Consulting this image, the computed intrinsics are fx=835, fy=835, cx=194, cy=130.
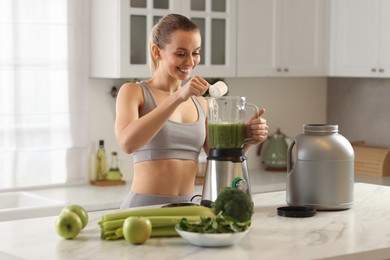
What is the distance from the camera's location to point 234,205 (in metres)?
2.49

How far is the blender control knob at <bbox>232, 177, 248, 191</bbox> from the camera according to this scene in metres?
2.91

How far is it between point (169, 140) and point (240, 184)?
1.41 feet

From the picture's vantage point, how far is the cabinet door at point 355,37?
5.20 metres

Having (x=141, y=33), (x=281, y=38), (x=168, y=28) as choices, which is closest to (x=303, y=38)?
(x=281, y=38)

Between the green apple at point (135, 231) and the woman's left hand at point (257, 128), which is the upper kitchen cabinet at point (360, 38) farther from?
the green apple at point (135, 231)

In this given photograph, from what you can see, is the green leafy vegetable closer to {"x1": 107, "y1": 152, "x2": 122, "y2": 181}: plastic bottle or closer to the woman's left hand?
the woman's left hand

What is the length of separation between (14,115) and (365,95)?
7.98 ft

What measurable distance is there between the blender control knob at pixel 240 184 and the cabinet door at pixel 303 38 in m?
2.47

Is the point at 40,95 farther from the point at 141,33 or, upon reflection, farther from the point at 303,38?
the point at 303,38

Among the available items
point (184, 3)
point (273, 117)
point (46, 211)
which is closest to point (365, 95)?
point (273, 117)

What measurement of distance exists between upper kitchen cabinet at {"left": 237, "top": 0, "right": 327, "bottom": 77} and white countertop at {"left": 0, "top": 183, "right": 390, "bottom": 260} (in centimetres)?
238

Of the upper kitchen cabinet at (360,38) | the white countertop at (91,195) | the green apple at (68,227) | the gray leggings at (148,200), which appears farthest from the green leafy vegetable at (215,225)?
the upper kitchen cabinet at (360,38)

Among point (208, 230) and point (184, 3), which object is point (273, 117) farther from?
point (208, 230)

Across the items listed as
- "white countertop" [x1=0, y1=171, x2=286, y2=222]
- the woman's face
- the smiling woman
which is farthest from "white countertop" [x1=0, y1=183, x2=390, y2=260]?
the smiling woman
